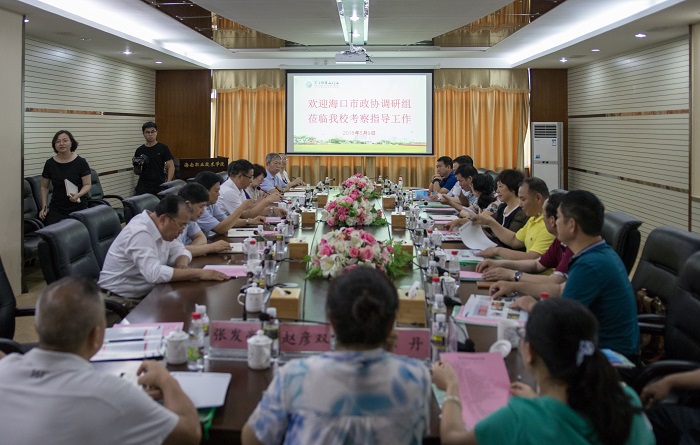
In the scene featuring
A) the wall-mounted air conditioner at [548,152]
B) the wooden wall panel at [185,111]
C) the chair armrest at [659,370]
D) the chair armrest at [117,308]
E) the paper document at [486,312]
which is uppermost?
the wooden wall panel at [185,111]

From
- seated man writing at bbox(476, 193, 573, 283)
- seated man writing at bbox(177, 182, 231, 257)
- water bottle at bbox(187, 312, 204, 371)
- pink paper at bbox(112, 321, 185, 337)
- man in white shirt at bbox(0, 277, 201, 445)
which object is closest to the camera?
man in white shirt at bbox(0, 277, 201, 445)

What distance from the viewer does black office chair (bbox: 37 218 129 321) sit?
3012 mm

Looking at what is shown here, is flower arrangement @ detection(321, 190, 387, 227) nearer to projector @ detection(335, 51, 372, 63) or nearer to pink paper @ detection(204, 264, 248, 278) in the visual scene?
pink paper @ detection(204, 264, 248, 278)

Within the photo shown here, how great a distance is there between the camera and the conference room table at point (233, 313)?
1.69 meters

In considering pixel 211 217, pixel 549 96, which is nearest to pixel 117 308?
pixel 211 217

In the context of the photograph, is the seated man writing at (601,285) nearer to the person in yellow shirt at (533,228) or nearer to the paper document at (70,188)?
the person in yellow shirt at (533,228)

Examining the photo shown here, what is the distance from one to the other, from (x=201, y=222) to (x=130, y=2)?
2553 millimetres

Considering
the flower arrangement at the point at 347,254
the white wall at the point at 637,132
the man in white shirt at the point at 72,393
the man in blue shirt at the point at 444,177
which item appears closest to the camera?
the man in white shirt at the point at 72,393

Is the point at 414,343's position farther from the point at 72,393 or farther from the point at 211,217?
the point at 211,217

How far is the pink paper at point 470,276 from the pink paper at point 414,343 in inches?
46.3

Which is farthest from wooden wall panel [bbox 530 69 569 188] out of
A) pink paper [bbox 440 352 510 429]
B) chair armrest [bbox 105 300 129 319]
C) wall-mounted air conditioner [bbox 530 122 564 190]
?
pink paper [bbox 440 352 510 429]

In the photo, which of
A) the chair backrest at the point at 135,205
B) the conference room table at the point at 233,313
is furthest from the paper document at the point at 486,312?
the chair backrest at the point at 135,205

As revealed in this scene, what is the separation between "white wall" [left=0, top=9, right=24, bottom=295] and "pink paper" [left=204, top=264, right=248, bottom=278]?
274cm

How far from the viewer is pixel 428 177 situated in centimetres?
1055
